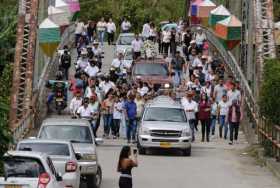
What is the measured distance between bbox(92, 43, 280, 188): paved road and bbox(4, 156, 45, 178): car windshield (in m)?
7.55

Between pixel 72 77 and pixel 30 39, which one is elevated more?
pixel 30 39

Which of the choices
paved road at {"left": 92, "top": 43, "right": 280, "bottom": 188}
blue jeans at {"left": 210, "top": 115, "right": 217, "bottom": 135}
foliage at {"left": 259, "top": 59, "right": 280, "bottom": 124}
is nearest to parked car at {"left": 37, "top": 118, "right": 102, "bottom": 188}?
paved road at {"left": 92, "top": 43, "right": 280, "bottom": 188}

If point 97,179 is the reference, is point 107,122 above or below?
below

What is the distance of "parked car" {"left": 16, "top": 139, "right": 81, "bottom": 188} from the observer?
22.8 metres

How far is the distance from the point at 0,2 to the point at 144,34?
8.47 meters

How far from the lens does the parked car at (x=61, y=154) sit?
74.9 feet

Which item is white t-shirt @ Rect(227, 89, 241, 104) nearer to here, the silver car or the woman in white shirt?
the silver car

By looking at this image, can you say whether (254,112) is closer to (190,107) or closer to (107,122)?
(190,107)

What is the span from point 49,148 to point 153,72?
71.6 feet

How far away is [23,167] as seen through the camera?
19.4 m

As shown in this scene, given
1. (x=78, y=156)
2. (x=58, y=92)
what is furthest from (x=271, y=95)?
(x=58, y=92)

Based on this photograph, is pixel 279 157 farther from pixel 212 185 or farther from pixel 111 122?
pixel 111 122

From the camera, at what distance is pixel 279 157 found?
30.5 m

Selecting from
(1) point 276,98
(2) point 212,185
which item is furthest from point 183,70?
(2) point 212,185
